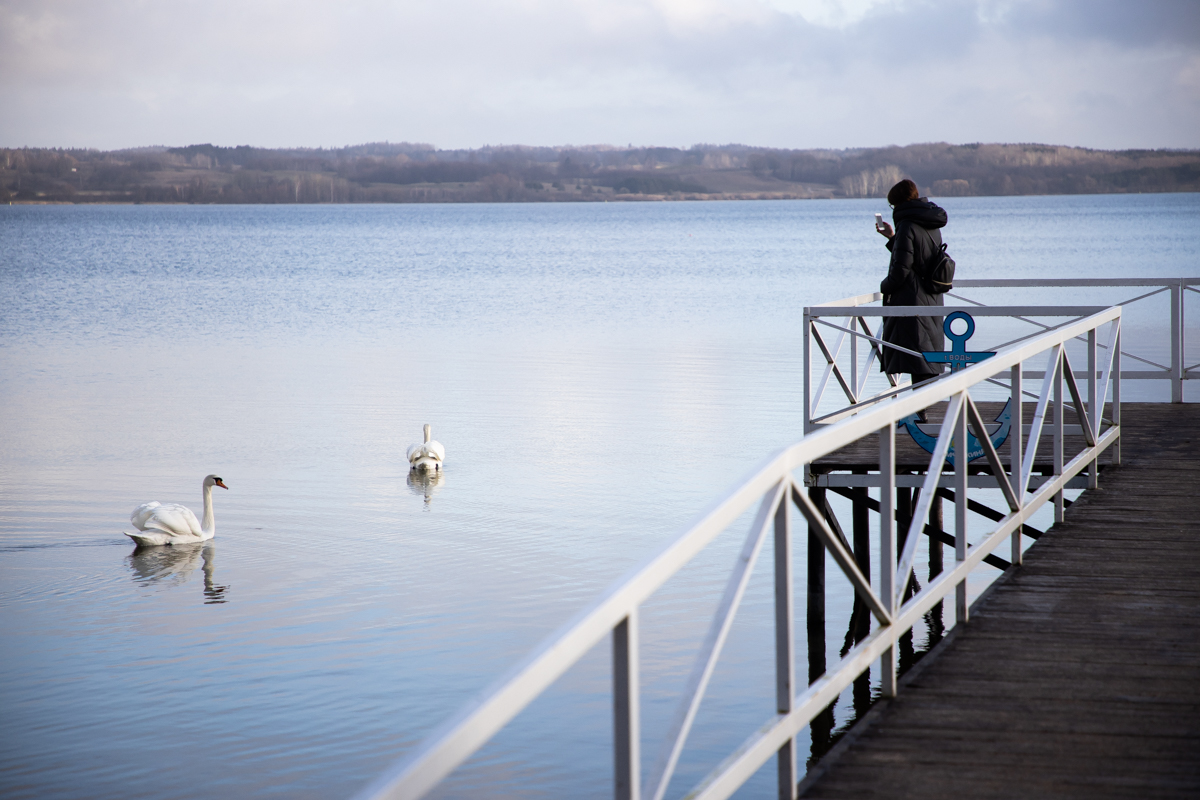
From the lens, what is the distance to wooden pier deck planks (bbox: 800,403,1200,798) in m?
3.17

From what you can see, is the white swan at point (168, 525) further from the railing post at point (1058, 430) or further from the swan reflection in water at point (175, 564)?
Answer: the railing post at point (1058, 430)

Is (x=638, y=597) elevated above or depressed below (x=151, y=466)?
above

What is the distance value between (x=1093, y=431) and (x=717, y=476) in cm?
615

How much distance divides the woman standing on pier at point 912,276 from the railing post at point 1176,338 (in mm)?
3016

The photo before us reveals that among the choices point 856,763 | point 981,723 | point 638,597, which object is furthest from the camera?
point 981,723

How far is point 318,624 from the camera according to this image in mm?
8430

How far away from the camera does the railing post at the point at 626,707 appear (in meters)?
2.25

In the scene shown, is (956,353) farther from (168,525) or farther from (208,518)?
(168,525)

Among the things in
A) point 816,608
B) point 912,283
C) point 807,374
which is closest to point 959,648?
point 807,374

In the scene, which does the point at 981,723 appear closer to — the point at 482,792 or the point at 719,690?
the point at 482,792

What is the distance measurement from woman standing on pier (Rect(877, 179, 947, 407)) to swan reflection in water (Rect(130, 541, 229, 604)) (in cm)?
545

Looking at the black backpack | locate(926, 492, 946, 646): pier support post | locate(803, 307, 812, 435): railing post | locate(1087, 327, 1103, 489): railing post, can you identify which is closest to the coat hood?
the black backpack

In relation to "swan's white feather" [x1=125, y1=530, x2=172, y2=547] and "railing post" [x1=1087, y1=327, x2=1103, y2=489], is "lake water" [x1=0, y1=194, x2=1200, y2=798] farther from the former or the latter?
"railing post" [x1=1087, y1=327, x2=1103, y2=489]

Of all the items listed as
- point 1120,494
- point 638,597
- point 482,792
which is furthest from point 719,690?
point 638,597
